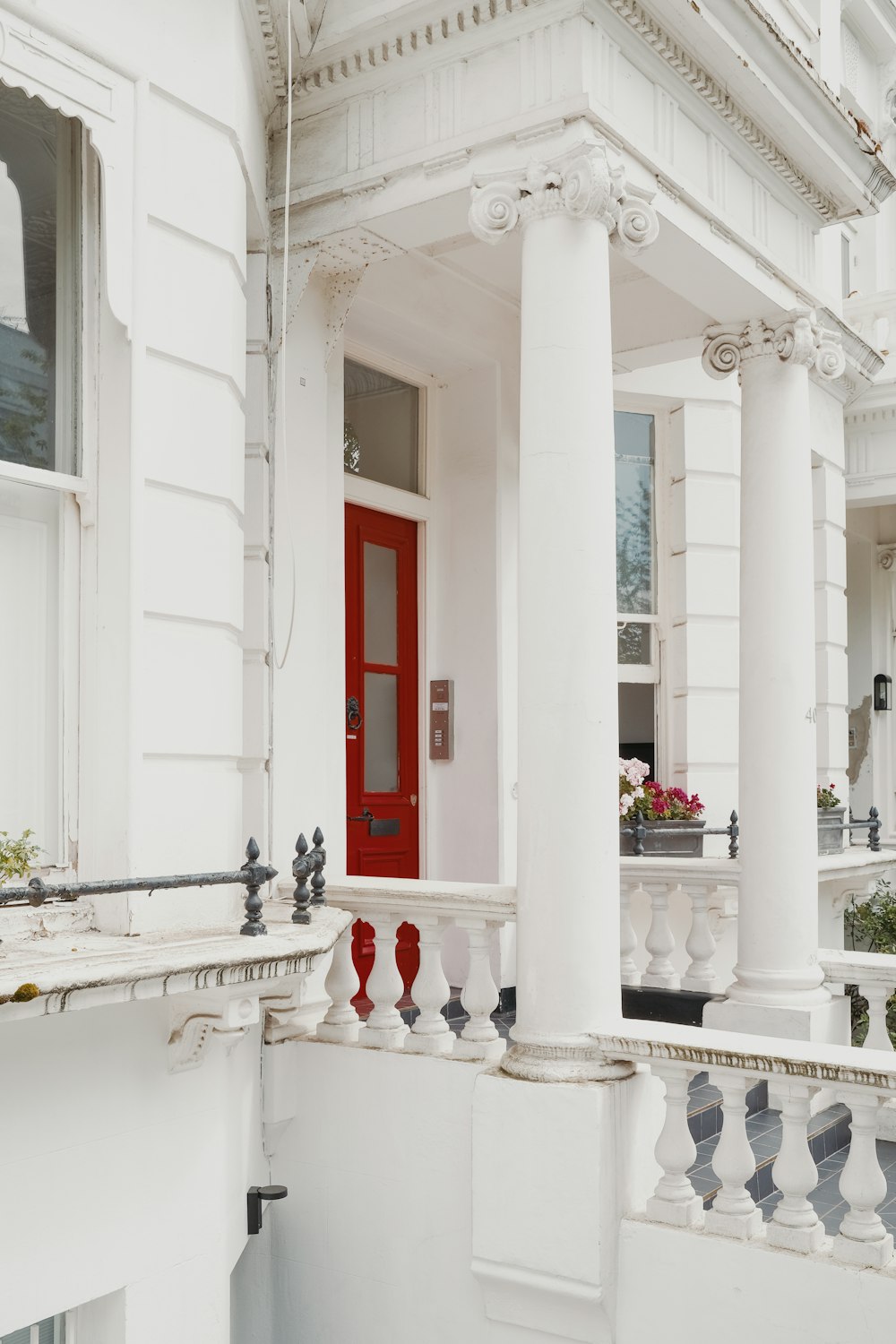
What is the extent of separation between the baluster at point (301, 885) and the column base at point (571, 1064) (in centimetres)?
89

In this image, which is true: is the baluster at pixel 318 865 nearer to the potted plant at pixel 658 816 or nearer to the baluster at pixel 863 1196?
the baluster at pixel 863 1196

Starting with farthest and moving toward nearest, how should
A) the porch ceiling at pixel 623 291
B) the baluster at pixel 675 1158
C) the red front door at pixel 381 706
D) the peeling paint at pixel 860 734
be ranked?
the peeling paint at pixel 860 734 < the red front door at pixel 381 706 < the porch ceiling at pixel 623 291 < the baluster at pixel 675 1158

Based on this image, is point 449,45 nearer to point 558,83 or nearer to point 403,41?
point 403,41

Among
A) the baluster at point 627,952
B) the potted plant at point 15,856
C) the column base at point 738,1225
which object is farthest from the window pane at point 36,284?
the baluster at point 627,952

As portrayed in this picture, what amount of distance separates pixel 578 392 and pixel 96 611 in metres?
1.77

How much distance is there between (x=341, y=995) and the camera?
488cm

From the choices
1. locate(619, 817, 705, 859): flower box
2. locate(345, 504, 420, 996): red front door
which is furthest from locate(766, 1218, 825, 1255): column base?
locate(619, 817, 705, 859): flower box

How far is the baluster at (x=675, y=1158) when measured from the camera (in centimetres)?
395

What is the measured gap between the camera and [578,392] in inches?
165

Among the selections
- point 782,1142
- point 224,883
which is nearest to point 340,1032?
point 224,883

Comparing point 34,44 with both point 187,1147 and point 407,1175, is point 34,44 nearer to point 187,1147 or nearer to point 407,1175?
point 187,1147

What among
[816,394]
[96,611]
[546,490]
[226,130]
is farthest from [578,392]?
[816,394]

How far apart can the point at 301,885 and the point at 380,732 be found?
300cm

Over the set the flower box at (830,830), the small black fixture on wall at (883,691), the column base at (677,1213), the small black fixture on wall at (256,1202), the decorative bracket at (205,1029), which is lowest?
the small black fixture on wall at (256,1202)
